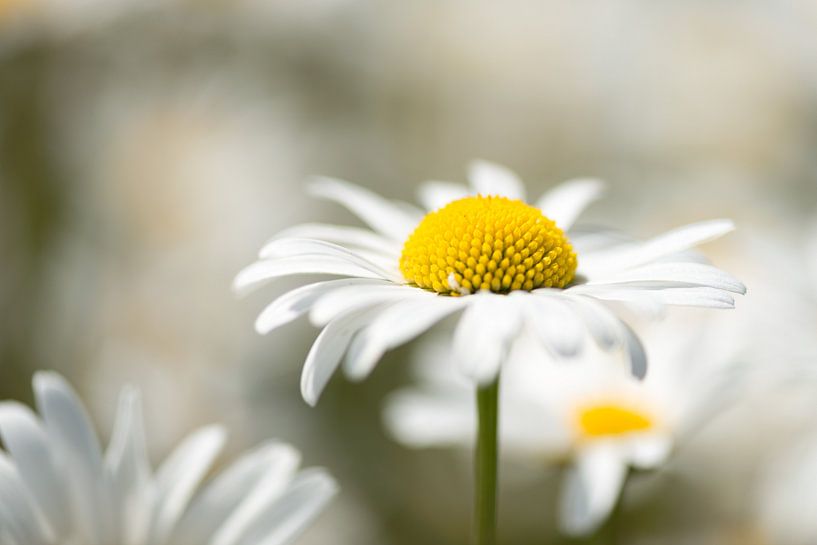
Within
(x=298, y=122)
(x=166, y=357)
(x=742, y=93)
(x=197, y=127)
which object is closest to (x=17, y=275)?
(x=166, y=357)

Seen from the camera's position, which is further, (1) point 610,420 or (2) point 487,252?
(1) point 610,420

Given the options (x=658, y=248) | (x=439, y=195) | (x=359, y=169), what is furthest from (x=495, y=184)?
(x=359, y=169)

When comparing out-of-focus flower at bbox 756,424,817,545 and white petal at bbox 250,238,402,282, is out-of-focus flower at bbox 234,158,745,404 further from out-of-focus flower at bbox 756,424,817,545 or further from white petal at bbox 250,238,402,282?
out-of-focus flower at bbox 756,424,817,545

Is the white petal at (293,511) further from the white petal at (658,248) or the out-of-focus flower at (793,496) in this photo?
the out-of-focus flower at (793,496)

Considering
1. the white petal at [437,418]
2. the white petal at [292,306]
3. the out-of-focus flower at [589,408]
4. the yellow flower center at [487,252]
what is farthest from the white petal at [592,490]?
the white petal at [292,306]

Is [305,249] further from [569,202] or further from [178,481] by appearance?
[569,202]

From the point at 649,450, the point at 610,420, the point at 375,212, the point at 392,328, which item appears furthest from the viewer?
the point at 610,420
